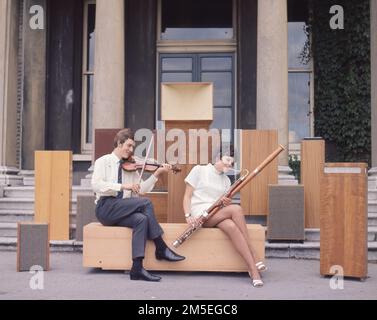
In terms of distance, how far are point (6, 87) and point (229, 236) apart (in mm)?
5926

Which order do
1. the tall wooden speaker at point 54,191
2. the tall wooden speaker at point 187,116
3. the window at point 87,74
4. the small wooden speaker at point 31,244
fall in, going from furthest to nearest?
1. the window at point 87,74
2. the tall wooden speaker at point 54,191
3. the tall wooden speaker at point 187,116
4. the small wooden speaker at point 31,244

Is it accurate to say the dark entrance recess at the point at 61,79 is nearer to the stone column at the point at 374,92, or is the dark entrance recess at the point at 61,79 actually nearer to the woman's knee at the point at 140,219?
the stone column at the point at 374,92

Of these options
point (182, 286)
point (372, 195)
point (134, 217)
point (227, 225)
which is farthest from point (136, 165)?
point (372, 195)

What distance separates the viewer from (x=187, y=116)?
7160 millimetres

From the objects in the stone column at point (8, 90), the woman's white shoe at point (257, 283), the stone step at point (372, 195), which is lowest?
the woman's white shoe at point (257, 283)

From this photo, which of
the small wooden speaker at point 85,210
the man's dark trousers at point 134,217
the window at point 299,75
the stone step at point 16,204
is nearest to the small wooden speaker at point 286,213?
the man's dark trousers at point 134,217

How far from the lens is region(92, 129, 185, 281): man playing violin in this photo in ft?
18.6

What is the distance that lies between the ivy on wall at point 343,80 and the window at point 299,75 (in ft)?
0.67

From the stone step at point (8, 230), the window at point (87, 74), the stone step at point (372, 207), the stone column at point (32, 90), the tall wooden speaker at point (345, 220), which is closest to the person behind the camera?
the tall wooden speaker at point (345, 220)

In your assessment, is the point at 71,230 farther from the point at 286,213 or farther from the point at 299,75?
the point at 299,75

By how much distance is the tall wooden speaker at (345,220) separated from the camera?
5.67 meters

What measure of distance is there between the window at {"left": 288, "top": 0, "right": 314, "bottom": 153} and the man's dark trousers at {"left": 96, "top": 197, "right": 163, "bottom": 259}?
633 centimetres

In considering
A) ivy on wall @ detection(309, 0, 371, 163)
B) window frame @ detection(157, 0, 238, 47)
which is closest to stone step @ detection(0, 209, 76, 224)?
window frame @ detection(157, 0, 238, 47)

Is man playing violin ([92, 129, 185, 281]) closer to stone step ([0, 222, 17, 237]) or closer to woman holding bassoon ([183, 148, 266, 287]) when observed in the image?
woman holding bassoon ([183, 148, 266, 287])
